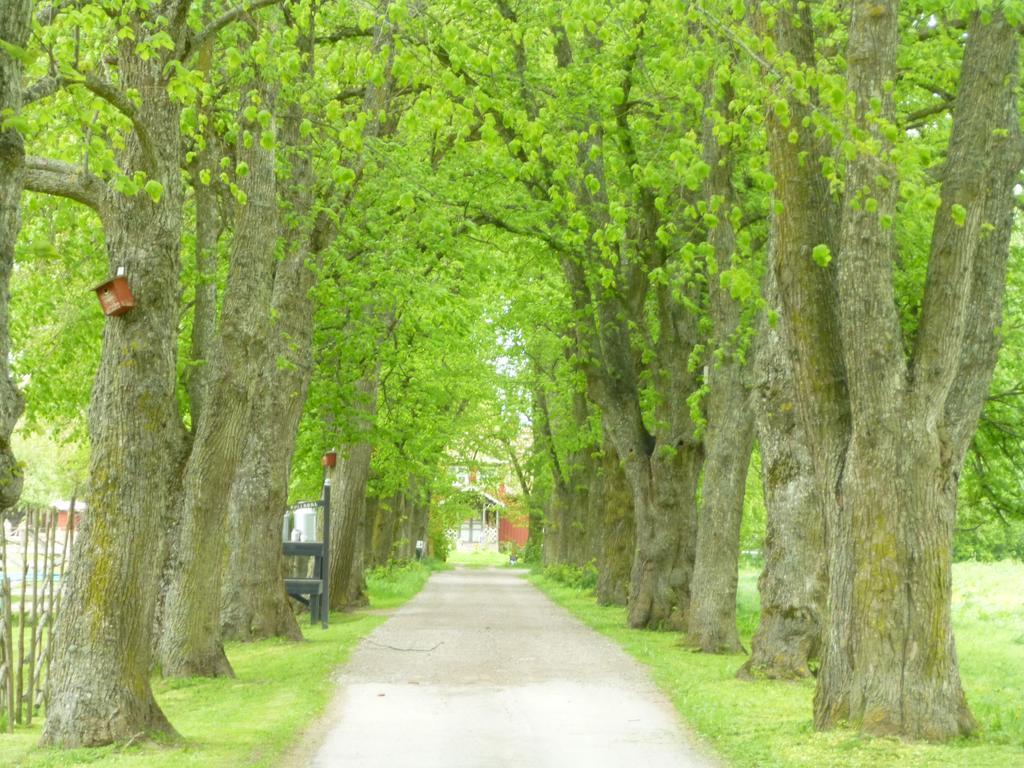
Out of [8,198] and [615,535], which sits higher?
[8,198]

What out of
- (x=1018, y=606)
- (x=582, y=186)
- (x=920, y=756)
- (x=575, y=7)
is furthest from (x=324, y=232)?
(x=1018, y=606)

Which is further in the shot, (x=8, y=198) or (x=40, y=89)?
(x=40, y=89)

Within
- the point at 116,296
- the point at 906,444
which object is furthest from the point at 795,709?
the point at 116,296

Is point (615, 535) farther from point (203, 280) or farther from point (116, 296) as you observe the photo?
point (116, 296)

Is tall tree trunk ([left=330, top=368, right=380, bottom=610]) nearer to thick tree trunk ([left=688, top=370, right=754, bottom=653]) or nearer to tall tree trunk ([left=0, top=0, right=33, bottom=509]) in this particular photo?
thick tree trunk ([left=688, top=370, right=754, bottom=653])

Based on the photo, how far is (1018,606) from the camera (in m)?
34.2

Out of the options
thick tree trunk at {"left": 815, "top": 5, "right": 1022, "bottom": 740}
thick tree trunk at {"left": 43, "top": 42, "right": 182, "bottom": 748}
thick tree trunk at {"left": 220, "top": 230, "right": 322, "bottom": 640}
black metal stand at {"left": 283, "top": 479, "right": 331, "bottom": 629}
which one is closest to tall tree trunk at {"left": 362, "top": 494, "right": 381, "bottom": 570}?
black metal stand at {"left": 283, "top": 479, "right": 331, "bottom": 629}

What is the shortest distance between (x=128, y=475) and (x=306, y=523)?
15228 mm

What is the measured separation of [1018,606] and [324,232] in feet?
67.8

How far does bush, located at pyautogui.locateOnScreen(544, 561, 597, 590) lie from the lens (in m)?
42.0

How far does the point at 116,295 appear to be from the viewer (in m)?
11.6

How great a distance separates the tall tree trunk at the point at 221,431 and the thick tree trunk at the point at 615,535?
52.0 feet

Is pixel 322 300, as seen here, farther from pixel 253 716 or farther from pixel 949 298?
pixel 949 298

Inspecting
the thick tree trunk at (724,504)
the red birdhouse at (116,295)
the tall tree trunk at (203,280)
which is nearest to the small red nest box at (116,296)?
the red birdhouse at (116,295)
